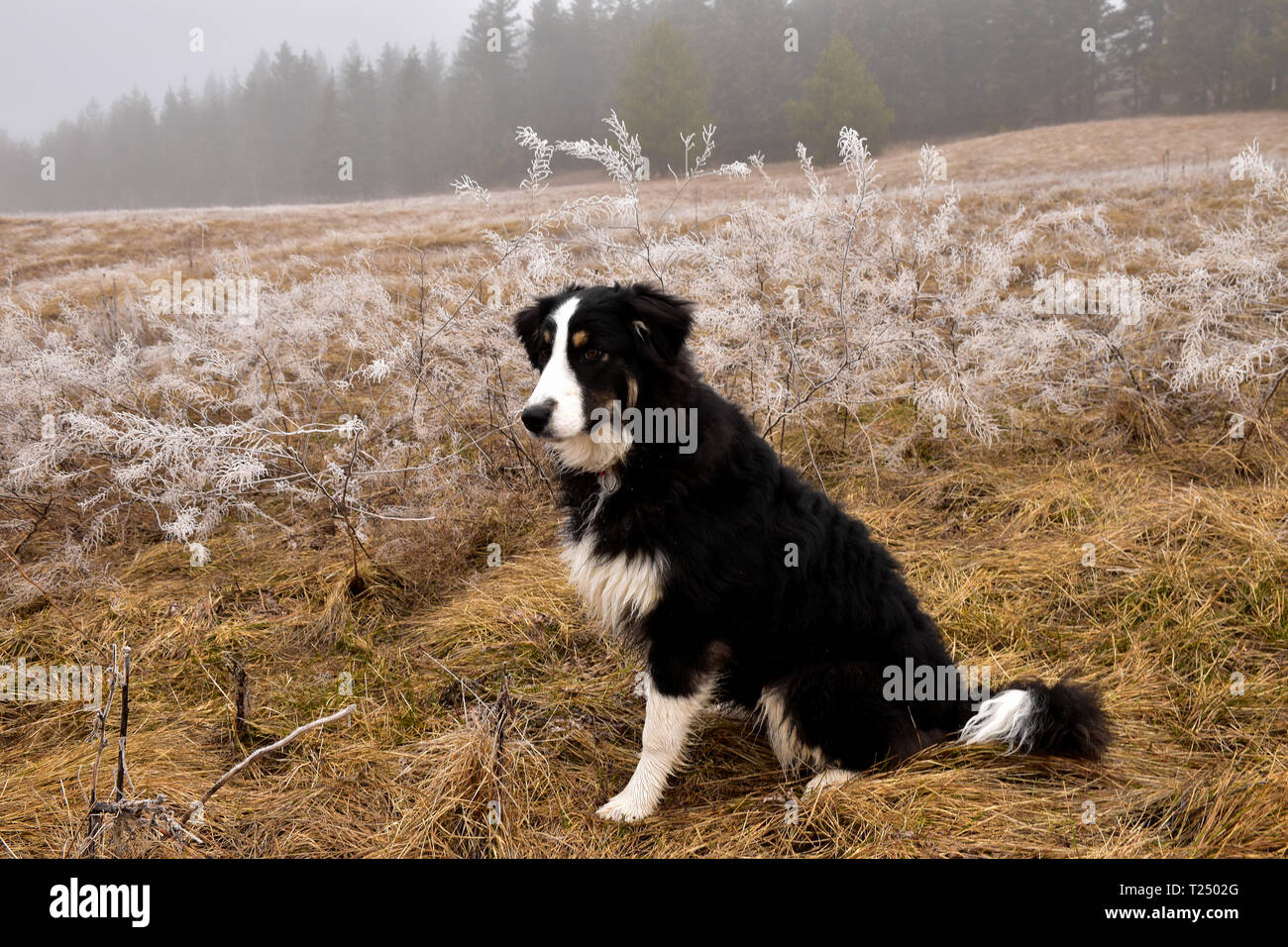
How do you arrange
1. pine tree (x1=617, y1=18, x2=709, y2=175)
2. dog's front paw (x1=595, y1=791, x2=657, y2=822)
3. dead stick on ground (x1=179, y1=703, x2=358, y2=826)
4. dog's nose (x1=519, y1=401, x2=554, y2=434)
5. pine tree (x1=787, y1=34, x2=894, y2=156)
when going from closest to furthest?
1. dead stick on ground (x1=179, y1=703, x2=358, y2=826)
2. dog's nose (x1=519, y1=401, x2=554, y2=434)
3. dog's front paw (x1=595, y1=791, x2=657, y2=822)
4. pine tree (x1=787, y1=34, x2=894, y2=156)
5. pine tree (x1=617, y1=18, x2=709, y2=175)

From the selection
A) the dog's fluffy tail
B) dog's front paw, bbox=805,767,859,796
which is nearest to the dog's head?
dog's front paw, bbox=805,767,859,796

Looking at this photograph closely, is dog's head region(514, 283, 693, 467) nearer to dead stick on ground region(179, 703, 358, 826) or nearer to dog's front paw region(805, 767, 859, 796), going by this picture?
dead stick on ground region(179, 703, 358, 826)

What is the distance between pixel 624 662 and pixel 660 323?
1891 mm

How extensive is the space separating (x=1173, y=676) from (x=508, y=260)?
16.2 ft

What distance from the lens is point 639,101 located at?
40.6 m

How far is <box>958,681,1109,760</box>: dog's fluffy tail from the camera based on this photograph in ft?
9.21

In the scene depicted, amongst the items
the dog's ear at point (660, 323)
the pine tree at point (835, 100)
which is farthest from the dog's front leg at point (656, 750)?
the pine tree at point (835, 100)

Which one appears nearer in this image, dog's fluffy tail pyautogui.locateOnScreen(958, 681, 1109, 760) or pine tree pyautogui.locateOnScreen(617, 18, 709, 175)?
dog's fluffy tail pyautogui.locateOnScreen(958, 681, 1109, 760)

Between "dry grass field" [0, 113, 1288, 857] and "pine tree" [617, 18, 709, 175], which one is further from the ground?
"pine tree" [617, 18, 709, 175]

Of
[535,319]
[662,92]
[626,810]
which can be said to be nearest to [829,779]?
[626,810]

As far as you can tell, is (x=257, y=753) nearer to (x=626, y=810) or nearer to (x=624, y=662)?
(x=626, y=810)

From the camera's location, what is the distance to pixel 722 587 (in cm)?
280

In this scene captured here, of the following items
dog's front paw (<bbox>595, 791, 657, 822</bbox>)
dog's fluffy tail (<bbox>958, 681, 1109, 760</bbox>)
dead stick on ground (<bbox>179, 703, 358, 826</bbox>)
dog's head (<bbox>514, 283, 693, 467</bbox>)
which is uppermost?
dog's head (<bbox>514, 283, 693, 467</bbox>)

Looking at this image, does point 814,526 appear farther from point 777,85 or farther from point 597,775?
point 777,85
